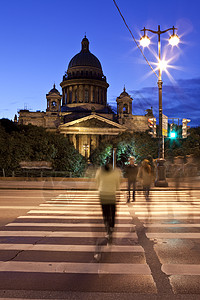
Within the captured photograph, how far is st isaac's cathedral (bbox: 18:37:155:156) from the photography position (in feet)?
270

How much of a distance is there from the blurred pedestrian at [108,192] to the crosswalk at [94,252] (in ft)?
1.49

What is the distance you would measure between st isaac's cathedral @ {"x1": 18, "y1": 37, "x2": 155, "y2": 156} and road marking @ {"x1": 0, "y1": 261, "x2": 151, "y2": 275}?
66976mm

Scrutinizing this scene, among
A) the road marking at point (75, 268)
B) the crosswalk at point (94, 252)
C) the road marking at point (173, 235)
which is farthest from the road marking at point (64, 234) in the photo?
the road marking at point (75, 268)

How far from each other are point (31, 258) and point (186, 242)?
3.30 m

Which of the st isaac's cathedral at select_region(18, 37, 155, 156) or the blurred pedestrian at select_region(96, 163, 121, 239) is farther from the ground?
the st isaac's cathedral at select_region(18, 37, 155, 156)

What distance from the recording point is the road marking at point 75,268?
538 centimetres

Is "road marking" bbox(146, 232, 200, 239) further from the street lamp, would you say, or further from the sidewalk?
the street lamp

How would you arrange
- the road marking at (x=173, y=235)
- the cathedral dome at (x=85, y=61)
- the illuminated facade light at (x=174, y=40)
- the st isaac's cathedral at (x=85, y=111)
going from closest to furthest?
the road marking at (x=173, y=235), the illuminated facade light at (x=174, y=40), the st isaac's cathedral at (x=85, y=111), the cathedral dome at (x=85, y=61)

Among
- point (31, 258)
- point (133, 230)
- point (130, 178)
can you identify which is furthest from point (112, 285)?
point (130, 178)

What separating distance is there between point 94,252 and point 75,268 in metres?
1.06

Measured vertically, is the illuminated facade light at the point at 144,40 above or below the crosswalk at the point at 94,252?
above

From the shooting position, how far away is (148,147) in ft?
197

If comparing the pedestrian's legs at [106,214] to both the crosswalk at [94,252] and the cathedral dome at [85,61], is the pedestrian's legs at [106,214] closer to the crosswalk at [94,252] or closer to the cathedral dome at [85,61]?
the crosswalk at [94,252]

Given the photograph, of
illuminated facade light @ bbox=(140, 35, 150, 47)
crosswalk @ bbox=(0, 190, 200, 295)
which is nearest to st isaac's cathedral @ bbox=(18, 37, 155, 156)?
illuminated facade light @ bbox=(140, 35, 150, 47)
